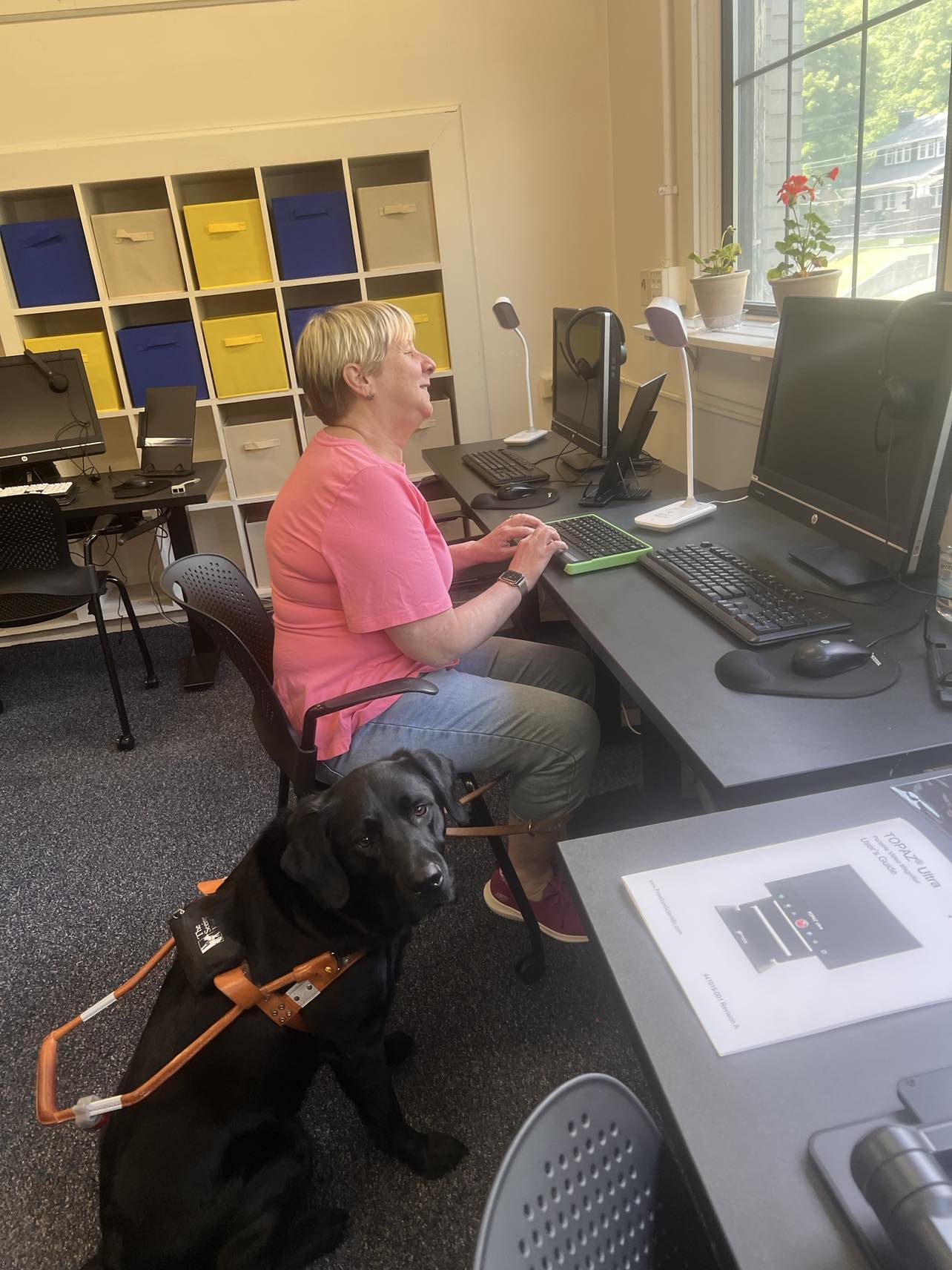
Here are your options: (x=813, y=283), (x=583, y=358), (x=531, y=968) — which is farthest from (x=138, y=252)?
(x=531, y=968)

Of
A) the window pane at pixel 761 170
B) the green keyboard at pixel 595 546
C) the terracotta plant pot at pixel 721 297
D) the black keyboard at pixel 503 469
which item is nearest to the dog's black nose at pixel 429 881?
the green keyboard at pixel 595 546

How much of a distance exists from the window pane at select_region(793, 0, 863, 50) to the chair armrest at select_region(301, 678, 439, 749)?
6.35ft

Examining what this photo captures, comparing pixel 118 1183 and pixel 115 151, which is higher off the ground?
pixel 115 151

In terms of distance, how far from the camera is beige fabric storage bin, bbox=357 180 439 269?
336 centimetres

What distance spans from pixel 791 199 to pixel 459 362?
Answer: 180 cm

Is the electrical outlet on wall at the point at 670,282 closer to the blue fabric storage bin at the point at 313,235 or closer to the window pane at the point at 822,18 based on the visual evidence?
the window pane at the point at 822,18

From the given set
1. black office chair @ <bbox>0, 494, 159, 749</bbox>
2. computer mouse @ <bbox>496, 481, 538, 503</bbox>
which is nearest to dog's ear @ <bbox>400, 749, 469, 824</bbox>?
computer mouse @ <bbox>496, 481, 538, 503</bbox>

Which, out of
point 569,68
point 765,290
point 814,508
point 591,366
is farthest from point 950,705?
point 569,68

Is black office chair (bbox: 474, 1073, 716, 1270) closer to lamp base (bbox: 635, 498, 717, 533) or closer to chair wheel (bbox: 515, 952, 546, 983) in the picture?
chair wheel (bbox: 515, 952, 546, 983)

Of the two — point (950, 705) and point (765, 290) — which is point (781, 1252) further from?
point (765, 290)

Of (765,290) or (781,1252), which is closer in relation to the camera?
(781,1252)

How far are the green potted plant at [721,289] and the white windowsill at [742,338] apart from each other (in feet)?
0.15

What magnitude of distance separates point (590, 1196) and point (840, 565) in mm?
1206

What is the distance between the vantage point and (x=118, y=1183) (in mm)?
1002
